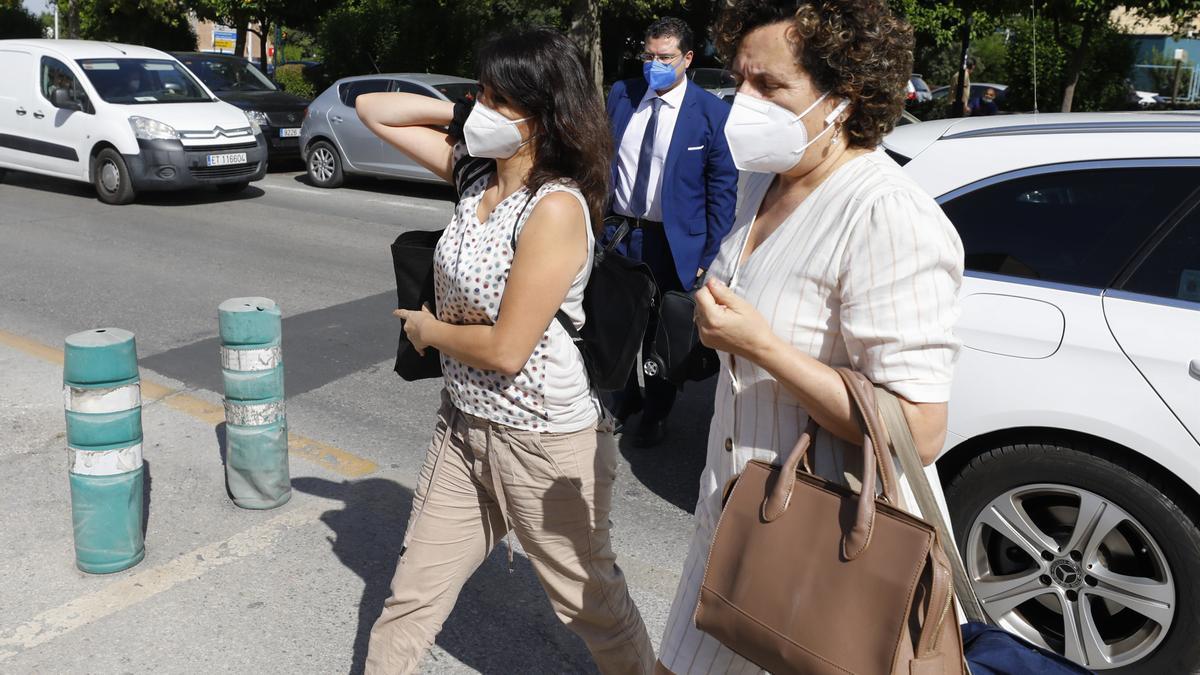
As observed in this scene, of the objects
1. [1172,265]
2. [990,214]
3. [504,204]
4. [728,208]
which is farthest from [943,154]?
[504,204]

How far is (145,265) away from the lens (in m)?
8.89

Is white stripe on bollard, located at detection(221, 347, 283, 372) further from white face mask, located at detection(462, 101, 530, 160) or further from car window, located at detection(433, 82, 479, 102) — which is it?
car window, located at detection(433, 82, 479, 102)

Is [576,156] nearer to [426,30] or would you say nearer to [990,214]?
[990,214]

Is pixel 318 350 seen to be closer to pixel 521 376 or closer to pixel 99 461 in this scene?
pixel 99 461

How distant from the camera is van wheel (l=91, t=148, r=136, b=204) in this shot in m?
11.8

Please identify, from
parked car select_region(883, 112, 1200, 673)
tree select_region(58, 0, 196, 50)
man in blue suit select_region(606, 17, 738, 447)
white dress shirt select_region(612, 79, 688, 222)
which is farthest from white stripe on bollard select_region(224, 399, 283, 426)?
tree select_region(58, 0, 196, 50)

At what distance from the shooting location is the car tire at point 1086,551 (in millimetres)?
3055

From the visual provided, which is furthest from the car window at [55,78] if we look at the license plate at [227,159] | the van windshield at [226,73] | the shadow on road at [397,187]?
the van windshield at [226,73]

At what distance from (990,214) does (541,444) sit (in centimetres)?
178

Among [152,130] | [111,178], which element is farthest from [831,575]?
[111,178]

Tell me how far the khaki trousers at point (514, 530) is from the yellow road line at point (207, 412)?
210 centimetres

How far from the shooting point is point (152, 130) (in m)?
11.9

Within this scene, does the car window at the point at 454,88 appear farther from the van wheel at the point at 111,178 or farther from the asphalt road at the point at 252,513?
the asphalt road at the point at 252,513

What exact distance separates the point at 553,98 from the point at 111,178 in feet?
35.7
